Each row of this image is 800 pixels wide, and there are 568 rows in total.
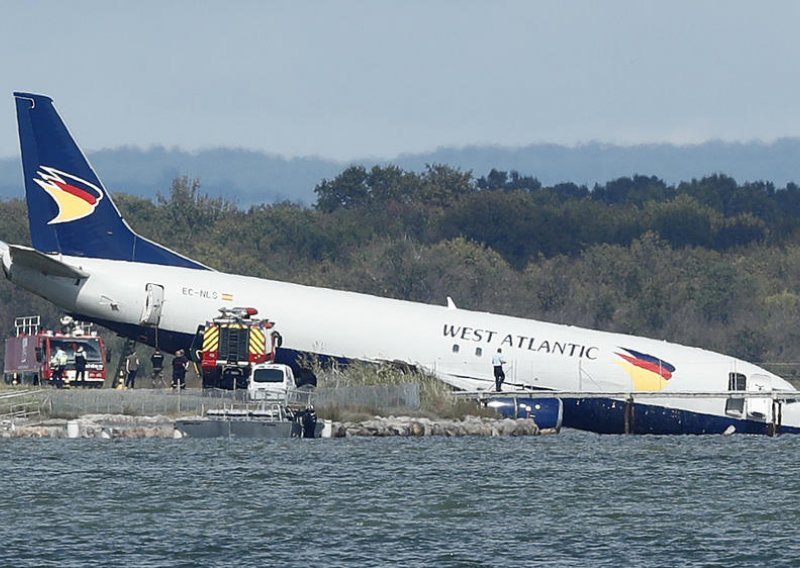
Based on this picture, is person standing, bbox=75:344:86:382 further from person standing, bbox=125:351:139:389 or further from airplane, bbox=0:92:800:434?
airplane, bbox=0:92:800:434

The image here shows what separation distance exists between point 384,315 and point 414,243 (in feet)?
230

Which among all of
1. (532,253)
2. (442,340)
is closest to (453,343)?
(442,340)

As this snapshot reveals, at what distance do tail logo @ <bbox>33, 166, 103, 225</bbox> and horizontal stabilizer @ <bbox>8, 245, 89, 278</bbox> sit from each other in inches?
124

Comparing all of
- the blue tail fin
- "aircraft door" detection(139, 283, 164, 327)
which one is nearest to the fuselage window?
the blue tail fin

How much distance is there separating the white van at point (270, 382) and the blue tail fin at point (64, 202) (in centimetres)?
871

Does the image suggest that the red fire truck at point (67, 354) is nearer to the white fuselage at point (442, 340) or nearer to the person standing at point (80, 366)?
the person standing at point (80, 366)

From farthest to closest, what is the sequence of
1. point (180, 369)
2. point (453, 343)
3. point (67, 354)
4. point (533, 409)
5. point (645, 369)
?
point (67, 354) → point (180, 369) → point (453, 343) → point (645, 369) → point (533, 409)

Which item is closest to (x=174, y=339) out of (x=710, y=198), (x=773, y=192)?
(x=710, y=198)

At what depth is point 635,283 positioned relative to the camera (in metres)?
133

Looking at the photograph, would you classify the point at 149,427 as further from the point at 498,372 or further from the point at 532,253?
the point at 532,253

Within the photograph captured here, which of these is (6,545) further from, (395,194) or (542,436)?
(395,194)

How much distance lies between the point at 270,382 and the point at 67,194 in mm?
13567

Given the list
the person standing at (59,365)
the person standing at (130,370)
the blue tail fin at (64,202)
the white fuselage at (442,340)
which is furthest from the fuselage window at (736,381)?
the person standing at (59,365)

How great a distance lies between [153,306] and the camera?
235ft
